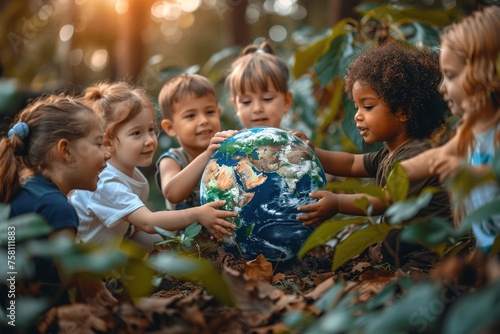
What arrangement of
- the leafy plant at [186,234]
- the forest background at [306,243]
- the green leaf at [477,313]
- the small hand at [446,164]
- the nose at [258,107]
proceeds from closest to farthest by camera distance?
the green leaf at [477,313] → the forest background at [306,243] → the small hand at [446,164] → the leafy plant at [186,234] → the nose at [258,107]

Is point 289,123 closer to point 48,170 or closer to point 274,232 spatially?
point 274,232

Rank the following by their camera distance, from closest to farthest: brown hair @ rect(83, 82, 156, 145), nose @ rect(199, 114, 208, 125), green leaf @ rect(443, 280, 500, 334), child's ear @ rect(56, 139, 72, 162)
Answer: green leaf @ rect(443, 280, 500, 334) → child's ear @ rect(56, 139, 72, 162) → brown hair @ rect(83, 82, 156, 145) → nose @ rect(199, 114, 208, 125)

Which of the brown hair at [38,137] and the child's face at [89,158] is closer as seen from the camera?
the brown hair at [38,137]

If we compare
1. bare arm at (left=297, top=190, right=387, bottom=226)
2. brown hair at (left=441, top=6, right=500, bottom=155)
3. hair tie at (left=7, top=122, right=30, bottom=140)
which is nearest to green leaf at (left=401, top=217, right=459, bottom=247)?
brown hair at (left=441, top=6, right=500, bottom=155)

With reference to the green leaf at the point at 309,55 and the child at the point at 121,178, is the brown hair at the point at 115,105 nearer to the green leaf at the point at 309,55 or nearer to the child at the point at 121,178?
the child at the point at 121,178

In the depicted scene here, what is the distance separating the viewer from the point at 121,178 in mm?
4109

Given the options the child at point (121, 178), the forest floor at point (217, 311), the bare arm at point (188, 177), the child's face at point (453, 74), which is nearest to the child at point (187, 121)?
the bare arm at point (188, 177)

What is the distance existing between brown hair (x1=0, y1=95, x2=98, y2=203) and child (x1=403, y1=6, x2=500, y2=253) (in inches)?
66.8

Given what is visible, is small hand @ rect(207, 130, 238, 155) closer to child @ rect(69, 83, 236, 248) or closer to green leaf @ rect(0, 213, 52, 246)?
child @ rect(69, 83, 236, 248)

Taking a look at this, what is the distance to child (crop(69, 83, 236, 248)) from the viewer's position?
3.85 m

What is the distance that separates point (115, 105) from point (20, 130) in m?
1.05

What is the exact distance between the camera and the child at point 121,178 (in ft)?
12.6

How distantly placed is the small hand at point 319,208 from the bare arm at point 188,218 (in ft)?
1.24

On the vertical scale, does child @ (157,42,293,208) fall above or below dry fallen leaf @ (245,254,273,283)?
above
